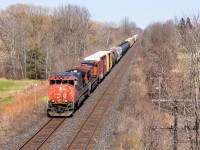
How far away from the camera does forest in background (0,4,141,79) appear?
209 ft

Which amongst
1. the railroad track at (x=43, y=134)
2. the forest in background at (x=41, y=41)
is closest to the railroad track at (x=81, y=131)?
the railroad track at (x=43, y=134)

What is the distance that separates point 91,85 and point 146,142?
1586cm

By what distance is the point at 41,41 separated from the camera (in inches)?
2928

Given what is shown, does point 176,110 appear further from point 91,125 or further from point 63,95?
point 63,95

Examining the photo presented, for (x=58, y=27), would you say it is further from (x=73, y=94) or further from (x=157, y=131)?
(x=157, y=131)

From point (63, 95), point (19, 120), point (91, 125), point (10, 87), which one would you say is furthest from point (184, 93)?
point (10, 87)

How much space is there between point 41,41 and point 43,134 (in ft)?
188

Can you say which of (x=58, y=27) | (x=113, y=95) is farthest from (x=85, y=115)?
(x=58, y=27)

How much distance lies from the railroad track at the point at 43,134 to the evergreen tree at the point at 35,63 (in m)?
41.9

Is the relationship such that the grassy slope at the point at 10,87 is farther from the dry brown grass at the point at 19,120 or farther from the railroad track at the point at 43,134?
the railroad track at the point at 43,134

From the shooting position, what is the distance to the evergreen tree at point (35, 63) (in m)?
63.3

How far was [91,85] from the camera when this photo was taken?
30984 millimetres

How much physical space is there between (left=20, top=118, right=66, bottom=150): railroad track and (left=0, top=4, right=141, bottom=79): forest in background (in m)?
36.9

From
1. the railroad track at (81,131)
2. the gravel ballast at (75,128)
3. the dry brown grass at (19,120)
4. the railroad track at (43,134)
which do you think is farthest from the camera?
the dry brown grass at (19,120)
